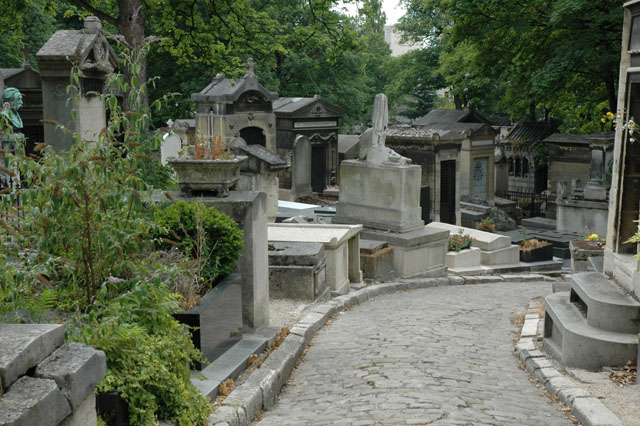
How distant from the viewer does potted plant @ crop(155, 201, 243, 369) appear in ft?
20.0

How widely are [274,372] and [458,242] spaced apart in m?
9.95

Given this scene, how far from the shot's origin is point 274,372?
6.32 metres

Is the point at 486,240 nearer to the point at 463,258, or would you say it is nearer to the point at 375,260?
the point at 463,258

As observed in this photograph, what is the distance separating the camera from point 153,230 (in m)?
6.25

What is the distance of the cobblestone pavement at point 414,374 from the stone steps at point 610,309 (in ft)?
3.06

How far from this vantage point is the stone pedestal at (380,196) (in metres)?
13.6

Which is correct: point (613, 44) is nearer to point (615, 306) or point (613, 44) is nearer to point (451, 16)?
point (451, 16)

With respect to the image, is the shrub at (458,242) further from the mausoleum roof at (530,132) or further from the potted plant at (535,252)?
the mausoleum roof at (530,132)

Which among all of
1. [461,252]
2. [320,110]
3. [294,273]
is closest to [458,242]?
[461,252]

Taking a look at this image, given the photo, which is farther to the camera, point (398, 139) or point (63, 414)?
point (398, 139)

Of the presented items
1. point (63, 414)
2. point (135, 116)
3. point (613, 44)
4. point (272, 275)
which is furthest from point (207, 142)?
point (613, 44)

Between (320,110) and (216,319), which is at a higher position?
(320,110)

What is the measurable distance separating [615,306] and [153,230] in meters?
4.31

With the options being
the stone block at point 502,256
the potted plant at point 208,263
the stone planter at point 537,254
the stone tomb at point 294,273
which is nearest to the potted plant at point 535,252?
the stone planter at point 537,254
